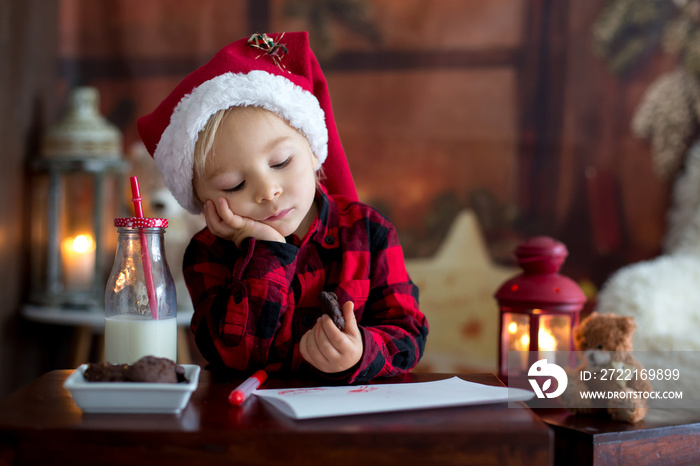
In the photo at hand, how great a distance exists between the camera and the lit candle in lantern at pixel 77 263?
1.98 metres

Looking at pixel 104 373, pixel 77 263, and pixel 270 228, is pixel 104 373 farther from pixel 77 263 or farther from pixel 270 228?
pixel 77 263

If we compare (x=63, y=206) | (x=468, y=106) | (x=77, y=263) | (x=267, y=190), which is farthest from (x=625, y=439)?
(x=63, y=206)

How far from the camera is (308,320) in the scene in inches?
35.4

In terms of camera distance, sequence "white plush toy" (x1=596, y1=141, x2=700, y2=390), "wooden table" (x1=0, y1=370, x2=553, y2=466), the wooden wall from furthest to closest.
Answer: the wooden wall
"white plush toy" (x1=596, y1=141, x2=700, y2=390)
"wooden table" (x1=0, y1=370, x2=553, y2=466)

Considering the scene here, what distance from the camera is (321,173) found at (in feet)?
3.50

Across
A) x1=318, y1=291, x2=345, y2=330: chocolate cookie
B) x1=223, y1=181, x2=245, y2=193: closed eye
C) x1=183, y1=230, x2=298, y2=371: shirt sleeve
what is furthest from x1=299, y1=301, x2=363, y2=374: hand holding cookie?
x1=223, y1=181, x2=245, y2=193: closed eye

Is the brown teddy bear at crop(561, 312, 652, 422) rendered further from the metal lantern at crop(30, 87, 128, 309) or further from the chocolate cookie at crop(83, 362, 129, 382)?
the metal lantern at crop(30, 87, 128, 309)

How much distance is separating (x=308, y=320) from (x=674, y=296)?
1363 mm

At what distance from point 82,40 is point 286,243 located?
176 centimetres

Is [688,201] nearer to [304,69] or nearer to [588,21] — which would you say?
[588,21]

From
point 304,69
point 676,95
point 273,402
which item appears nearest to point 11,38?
point 304,69

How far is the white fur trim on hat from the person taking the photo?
848mm

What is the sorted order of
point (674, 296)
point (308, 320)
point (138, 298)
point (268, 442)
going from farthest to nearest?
point (674, 296) → point (308, 320) → point (138, 298) → point (268, 442)

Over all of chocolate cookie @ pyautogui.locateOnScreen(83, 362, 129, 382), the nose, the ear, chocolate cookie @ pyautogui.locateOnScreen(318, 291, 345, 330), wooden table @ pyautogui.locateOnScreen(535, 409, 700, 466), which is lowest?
wooden table @ pyautogui.locateOnScreen(535, 409, 700, 466)
